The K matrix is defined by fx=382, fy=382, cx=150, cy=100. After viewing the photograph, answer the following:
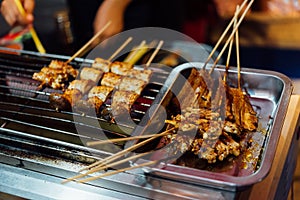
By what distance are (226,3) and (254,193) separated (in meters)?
3.62

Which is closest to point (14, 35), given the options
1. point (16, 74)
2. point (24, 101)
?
point (16, 74)

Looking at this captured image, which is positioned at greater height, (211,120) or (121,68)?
(121,68)

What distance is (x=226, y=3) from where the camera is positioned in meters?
5.29

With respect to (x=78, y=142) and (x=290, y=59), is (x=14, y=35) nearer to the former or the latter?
(x=78, y=142)

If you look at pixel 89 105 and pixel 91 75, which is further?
pixel 91 75

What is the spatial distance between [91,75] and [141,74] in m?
0.38

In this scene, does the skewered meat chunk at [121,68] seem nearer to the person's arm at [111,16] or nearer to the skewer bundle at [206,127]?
the skewer bundle at [206,127]

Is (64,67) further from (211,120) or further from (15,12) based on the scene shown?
(211,120)

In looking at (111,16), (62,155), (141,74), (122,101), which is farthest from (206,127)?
(111,16)

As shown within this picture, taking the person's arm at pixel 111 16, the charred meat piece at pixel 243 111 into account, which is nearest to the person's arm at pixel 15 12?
the person's arm at pixel 111 16

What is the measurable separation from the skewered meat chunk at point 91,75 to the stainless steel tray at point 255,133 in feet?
1.99

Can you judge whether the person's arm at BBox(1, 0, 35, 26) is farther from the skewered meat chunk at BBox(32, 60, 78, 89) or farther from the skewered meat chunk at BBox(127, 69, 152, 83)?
the skewered meat chunk at BBox(127, 69, 152, 83)

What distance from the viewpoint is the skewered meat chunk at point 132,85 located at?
2641 millimetres

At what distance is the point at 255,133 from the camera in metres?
2.32
